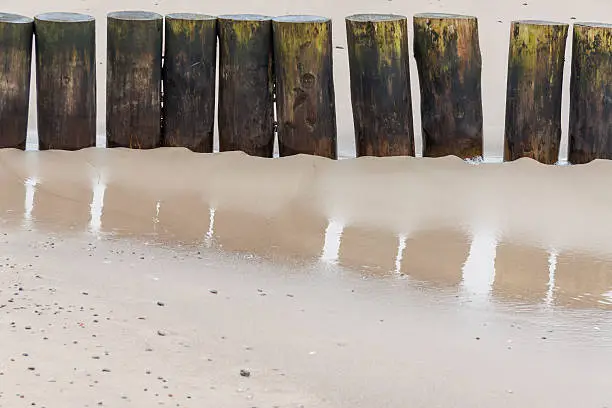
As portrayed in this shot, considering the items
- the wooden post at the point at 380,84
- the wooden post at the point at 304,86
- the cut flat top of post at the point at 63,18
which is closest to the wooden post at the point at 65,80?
the cut flat top of post at the point at 63,18

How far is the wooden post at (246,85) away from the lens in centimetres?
641

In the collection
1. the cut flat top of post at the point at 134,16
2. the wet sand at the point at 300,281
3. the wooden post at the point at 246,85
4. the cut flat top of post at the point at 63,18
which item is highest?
the cut flat top of post at the point at 134,16

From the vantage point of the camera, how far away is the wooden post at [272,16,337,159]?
638 cm

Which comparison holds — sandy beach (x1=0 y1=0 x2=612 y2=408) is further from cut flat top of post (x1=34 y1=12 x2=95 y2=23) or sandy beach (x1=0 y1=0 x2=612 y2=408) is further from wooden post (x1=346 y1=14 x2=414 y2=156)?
cut flat top of post (x1=34 y1=12 x2=95 y2=23)

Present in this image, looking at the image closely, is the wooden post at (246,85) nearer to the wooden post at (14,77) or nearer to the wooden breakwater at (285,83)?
the wooden breakwater at (285,83)

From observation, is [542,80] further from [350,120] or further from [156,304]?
[156,304]

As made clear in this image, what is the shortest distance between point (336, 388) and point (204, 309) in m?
0.81

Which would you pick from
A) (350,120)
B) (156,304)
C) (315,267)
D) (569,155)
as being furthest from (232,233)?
(350,120)

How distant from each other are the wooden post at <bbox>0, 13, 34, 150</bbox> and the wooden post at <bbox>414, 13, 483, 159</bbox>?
7.30 ft

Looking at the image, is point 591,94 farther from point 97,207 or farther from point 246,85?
point 97,207

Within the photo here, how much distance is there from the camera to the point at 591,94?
6461 millimetres

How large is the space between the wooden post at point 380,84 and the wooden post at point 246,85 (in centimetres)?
49

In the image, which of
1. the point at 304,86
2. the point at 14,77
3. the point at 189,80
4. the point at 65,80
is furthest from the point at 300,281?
the point at 14,77

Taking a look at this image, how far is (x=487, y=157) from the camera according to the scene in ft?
24.2
